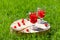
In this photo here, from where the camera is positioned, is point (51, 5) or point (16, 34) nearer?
point (16, 34)

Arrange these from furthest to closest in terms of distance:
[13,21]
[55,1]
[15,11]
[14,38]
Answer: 1. [55,1]
2. [15,11]
3. [13,21]
4. [14,38]

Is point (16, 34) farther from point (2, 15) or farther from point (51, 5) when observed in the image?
point (51, 5)

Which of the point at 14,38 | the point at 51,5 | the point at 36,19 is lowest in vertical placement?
the point at 14,38

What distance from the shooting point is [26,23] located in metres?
5.45

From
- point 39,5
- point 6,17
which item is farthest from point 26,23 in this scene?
point 39,5

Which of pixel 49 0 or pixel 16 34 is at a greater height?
pixel 49 0

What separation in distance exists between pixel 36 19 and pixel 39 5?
130cm

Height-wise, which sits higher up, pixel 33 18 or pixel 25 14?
pixel 25 14

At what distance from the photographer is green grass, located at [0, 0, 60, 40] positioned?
521cm

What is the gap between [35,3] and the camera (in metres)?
6.67

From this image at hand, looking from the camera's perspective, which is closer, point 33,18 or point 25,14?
point 33,18

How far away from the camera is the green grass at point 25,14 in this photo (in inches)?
205

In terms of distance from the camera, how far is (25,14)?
618 centimetres

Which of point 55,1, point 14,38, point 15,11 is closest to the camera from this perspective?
point 14,38
